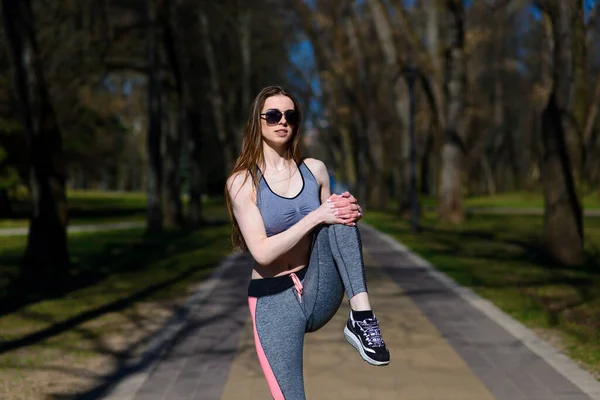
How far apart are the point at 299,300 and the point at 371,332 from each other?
0.35m

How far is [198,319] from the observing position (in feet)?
31.3

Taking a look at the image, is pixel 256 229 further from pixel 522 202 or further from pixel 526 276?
pixel 522 202

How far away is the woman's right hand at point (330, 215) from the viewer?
9.77ft

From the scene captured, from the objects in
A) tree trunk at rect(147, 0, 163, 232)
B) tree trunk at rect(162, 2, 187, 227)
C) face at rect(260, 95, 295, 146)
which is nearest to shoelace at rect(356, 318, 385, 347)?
face at rect(260, 95, 295, 146)

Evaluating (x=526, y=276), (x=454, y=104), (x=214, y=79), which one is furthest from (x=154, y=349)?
(x=214, y=79)

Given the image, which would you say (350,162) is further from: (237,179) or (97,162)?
(237,179)

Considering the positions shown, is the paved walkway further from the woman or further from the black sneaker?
the black sneaker

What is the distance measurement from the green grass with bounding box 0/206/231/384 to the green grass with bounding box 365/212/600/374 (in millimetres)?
3887

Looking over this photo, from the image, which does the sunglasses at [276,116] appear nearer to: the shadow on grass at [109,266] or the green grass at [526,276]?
the green grass at [526,276]

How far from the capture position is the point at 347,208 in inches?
117

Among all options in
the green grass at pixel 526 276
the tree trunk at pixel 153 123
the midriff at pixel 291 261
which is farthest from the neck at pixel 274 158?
the tree trunk at pixel 153 123

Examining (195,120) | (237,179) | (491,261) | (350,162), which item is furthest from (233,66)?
(237,179)

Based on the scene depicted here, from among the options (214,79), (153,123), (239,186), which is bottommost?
(239,186)

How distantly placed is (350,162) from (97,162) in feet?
46.4
